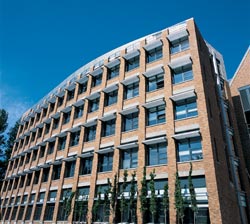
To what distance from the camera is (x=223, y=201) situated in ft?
50.2

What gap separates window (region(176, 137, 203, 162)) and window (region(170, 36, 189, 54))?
29.9 feet

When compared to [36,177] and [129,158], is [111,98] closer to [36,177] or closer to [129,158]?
[129,158]

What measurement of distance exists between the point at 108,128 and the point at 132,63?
25.3ft

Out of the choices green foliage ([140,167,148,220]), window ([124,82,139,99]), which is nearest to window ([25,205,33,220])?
green foliage ([140,167,148,220])

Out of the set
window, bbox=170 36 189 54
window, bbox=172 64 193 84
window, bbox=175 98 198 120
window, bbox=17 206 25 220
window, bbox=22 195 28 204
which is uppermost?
window, bbox=170 36 189 54

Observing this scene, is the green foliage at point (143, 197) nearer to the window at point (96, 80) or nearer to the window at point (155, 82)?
the window at point (155, 82)

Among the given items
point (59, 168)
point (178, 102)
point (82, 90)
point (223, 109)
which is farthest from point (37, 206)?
point (223, 109)

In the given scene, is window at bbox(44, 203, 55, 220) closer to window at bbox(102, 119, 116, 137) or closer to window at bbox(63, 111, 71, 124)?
window at bbox(102, 119, 116, 137)

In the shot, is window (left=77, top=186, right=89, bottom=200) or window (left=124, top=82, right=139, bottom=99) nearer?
window (left=77, top=186, right=89, bottom=200)

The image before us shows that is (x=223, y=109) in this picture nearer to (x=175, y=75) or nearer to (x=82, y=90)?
Result: (x=175, y=75)

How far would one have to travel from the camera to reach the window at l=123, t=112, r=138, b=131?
72.9ft

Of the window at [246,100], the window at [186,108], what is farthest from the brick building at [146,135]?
the window at [246,100]

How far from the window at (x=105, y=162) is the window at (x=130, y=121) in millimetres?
2949

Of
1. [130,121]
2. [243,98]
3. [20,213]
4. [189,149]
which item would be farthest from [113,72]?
[20,213]
